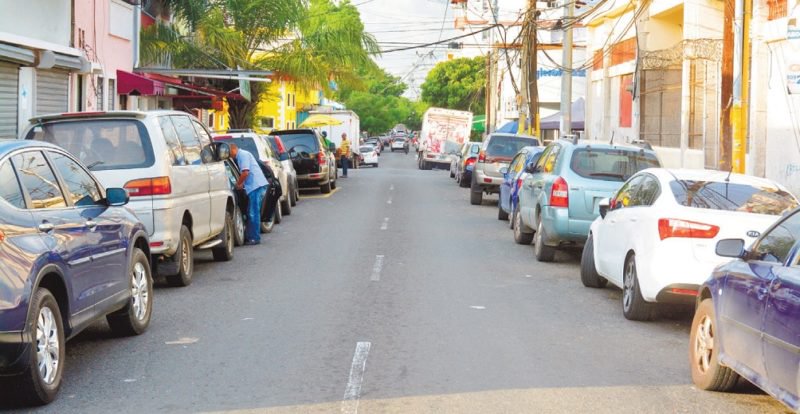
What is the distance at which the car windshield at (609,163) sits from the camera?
48.9 ft

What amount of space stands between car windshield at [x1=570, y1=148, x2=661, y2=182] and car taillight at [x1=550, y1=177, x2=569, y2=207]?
1.01 ft

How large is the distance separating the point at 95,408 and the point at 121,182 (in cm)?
483

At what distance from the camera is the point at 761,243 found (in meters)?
7.19

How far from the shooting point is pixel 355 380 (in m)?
7.64

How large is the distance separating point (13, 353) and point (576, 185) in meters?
9.62

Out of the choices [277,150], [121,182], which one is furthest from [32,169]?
[277,150]

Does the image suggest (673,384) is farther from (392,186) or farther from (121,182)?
(392,186)

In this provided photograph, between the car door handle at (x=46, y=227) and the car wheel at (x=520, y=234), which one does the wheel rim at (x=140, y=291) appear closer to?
the car door handle at (x=46, y=227)

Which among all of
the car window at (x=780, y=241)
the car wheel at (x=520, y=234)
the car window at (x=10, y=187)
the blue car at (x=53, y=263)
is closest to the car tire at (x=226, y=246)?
the car wheel at (x=520, y=234)

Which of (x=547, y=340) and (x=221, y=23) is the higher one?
(x=221, y=23)

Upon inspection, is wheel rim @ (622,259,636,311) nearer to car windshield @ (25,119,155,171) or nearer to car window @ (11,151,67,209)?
car windshield @ (25,119,155,171)

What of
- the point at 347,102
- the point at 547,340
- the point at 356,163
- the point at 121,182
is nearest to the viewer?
the point at 547,340

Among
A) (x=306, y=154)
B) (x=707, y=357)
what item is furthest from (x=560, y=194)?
(x=306, y=154)

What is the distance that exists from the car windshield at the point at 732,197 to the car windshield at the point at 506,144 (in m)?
16.0
